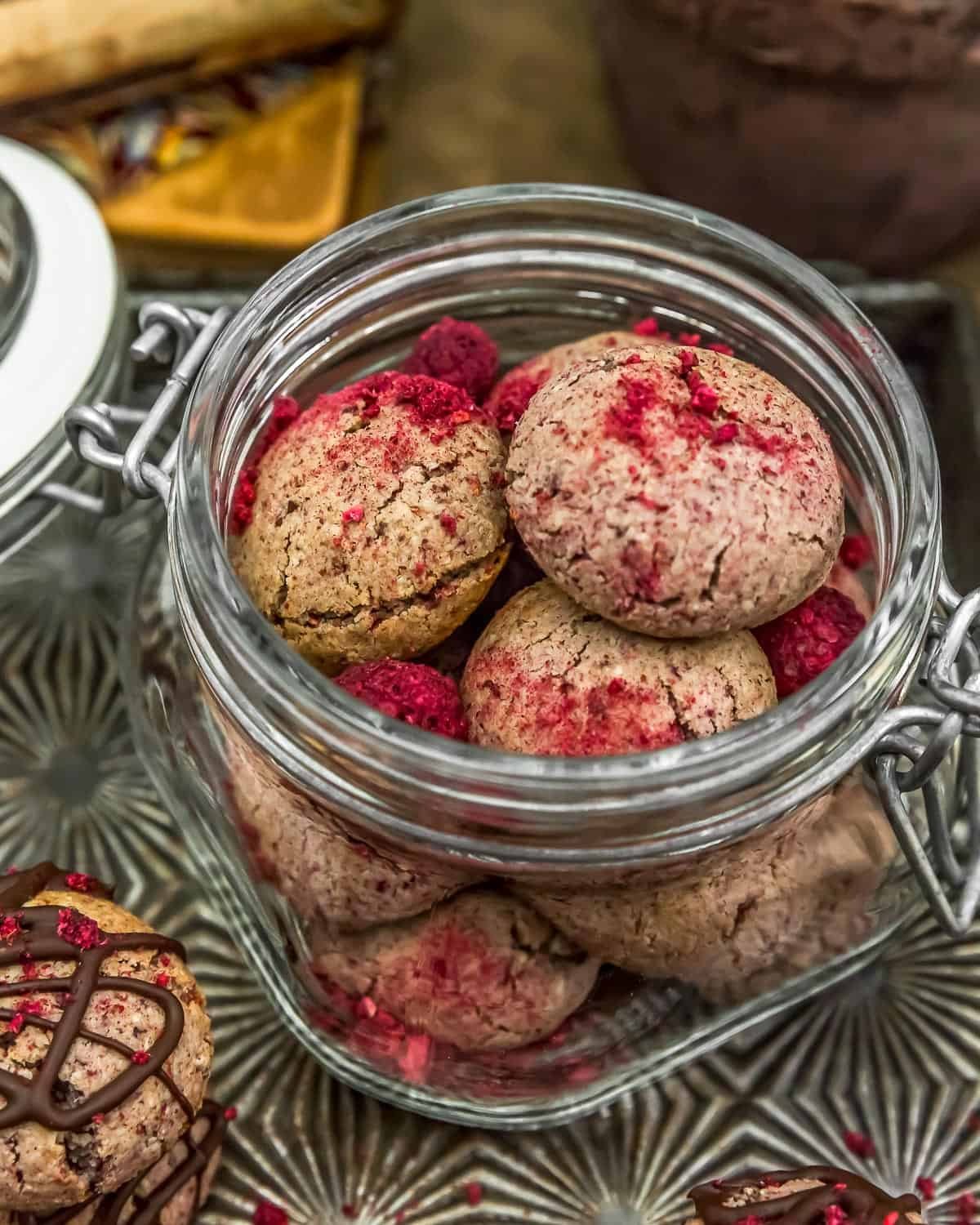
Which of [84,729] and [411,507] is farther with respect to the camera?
[84,729]

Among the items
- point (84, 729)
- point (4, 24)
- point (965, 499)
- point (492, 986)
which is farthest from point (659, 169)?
point (492, 986)

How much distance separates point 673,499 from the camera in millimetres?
667

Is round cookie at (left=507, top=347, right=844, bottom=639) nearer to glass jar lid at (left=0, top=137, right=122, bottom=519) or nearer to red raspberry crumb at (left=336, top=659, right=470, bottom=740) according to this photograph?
red raspberry crumb at (left=336, top=659, right=470, bottom=740)

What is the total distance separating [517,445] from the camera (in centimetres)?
72

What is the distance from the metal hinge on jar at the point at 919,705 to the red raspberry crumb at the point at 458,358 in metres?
0.13

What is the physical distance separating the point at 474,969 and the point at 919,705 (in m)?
0.31

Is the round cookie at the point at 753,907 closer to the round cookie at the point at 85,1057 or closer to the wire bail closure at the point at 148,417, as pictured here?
the round cookie at the point at 85,1057

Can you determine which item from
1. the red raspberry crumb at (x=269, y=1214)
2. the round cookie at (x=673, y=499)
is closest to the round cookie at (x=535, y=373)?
the round cookie at (x=673, y=499)

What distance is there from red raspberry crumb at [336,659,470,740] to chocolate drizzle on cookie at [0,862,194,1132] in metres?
0.20

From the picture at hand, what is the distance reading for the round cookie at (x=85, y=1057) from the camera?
0.71 metres

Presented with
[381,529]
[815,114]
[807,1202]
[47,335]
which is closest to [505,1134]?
[807,1202]

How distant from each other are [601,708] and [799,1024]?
14.5 inches

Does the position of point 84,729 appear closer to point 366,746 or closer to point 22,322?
point 22,322

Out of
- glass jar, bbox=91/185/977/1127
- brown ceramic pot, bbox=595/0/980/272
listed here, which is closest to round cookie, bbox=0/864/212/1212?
glass jar, bbox=91/185/977/1127
